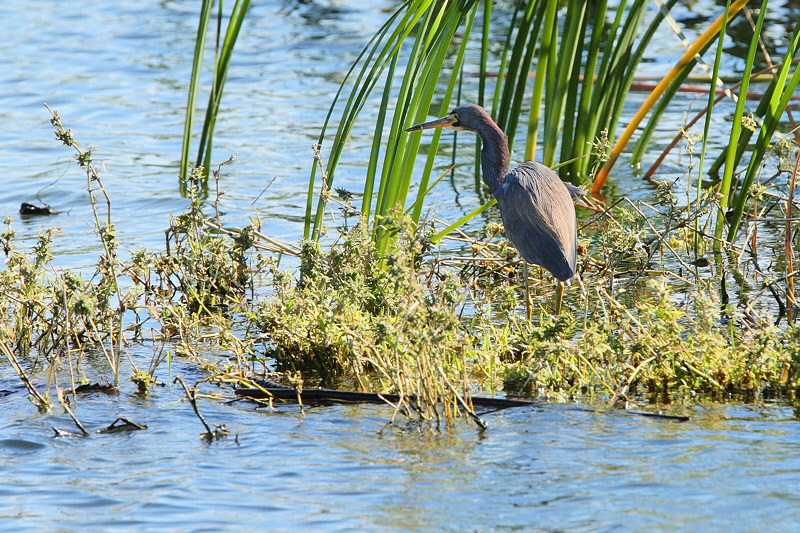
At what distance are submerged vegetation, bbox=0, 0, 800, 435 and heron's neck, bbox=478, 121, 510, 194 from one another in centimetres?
30

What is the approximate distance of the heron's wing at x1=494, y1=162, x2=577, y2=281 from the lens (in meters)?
4.64

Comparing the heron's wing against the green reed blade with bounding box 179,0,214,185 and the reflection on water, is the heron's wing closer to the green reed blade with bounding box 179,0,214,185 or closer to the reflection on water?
the reflection on water

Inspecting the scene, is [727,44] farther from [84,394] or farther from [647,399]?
[84,394]

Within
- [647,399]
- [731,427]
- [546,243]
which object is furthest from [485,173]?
[731,427]

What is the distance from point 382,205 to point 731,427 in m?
1.94

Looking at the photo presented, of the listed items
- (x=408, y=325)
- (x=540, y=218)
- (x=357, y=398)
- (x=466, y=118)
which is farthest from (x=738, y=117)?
(x=357, y=398)

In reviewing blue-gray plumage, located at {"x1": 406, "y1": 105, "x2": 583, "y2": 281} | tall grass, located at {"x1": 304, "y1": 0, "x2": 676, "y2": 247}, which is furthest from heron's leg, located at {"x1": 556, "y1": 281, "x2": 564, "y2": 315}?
tall grass, located at {"x1": 304, "y1": 0, "x2": 676, "y2": 247}

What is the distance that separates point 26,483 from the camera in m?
3.33

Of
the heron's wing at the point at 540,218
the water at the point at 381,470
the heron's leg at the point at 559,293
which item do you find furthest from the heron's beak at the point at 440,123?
the water at the point at 381,470

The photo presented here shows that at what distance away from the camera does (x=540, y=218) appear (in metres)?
4.73

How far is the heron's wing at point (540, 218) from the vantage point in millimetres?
4637

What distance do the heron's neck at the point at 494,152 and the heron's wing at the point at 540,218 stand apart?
32cm

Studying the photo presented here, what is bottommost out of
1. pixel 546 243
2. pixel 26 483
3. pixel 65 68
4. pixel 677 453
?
pixel 26 483

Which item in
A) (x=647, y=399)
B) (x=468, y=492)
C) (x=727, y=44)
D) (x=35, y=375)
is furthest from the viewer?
(x=727, y=44)
